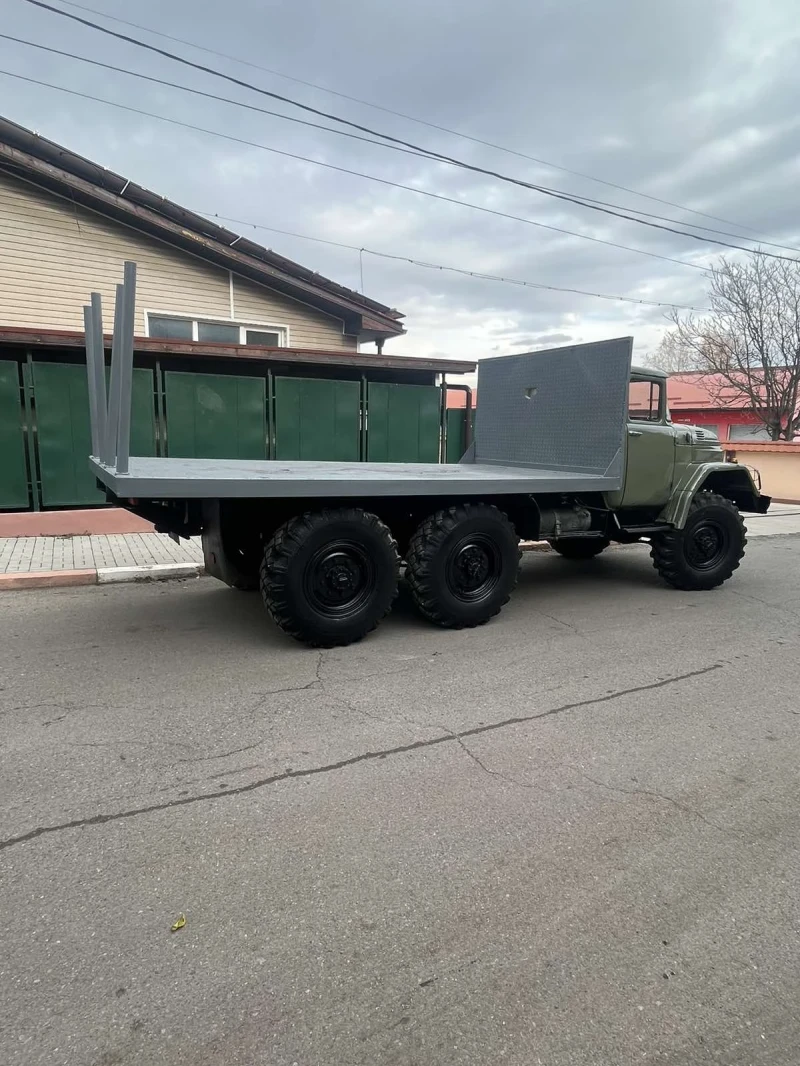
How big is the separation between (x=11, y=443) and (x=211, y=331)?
494 centimetres

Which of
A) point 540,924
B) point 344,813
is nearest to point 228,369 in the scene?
point 344,813

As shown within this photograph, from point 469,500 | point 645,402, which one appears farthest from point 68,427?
point 645,402

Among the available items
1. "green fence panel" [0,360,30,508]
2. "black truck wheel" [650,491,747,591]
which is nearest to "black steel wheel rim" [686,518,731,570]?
"black truck wheel" [650,491,747,591]

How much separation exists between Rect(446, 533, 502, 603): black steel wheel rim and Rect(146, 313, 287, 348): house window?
308 inches

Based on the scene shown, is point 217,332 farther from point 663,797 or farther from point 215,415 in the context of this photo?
point 663,797

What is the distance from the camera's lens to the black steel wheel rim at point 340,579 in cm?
507

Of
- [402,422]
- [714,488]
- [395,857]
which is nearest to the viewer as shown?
[395,857]

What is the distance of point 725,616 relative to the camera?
6.46 m

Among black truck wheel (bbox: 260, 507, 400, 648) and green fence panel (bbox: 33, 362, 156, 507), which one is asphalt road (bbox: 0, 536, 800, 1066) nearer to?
black truck wheel (bbox: 260, 507, 400, 648)

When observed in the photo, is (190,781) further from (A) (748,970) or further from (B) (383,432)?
(B) (383,432)

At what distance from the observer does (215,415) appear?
10.2m

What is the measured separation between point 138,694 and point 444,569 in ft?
8.59

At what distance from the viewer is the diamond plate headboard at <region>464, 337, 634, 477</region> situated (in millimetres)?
6430

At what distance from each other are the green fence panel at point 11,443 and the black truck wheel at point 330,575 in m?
6.11
